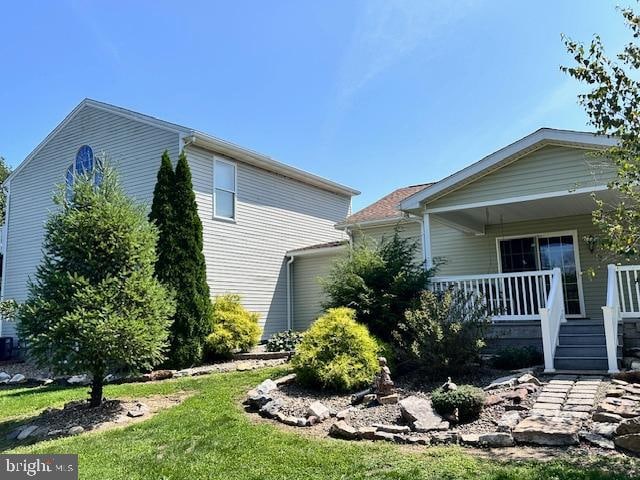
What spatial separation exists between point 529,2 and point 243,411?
7.88 m

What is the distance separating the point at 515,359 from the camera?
25.7ft

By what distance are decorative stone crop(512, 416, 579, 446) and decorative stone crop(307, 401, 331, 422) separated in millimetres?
2260

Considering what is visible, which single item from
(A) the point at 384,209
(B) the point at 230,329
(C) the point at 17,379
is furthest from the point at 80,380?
(A) the point at 384,209

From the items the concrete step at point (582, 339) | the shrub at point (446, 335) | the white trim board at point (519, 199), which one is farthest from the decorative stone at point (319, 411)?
the white trim board at point (519, 199)

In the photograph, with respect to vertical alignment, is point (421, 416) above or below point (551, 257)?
below

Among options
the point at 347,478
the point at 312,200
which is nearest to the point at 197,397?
the point at 347,478

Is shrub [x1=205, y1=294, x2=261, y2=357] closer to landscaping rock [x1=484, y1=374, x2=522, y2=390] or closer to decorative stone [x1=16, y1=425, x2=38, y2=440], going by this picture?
decorative stone [x1=16, y1=425, x2=38, y2=440]

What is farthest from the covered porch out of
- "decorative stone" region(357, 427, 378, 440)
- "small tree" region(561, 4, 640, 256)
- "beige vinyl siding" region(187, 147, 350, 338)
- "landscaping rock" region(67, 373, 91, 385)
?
"landscaping rock" region(67, 373, 91, 385)

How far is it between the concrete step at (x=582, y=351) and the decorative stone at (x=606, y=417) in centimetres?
302

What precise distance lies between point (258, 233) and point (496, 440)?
11.2m

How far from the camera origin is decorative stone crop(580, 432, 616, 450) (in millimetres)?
4219

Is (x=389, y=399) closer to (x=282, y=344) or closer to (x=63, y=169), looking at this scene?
(x=282, y=344)

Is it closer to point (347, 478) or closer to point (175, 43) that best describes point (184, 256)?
point (175, 43)

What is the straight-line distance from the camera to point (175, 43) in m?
11.9
